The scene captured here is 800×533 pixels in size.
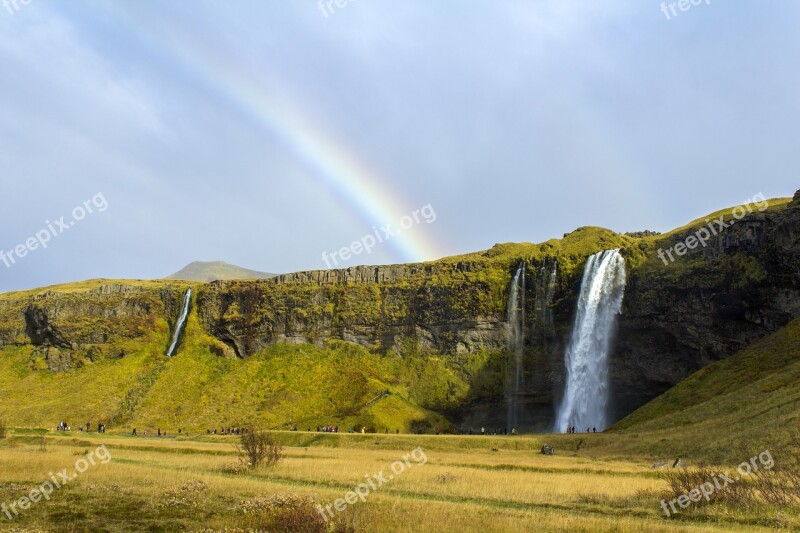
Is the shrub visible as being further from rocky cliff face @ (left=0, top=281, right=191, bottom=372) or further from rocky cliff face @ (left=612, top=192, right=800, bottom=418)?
rocky cliff face @ (left=0, top=281, right=191, bottom=372)

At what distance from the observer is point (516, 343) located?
91688 mm

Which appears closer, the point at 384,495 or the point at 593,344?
the point at 384,495

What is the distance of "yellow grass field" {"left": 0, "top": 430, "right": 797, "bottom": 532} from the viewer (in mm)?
16891

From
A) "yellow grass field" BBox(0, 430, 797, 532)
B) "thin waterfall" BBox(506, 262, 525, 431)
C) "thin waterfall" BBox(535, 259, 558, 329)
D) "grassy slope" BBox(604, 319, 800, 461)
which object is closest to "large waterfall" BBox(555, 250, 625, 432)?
"thin waterfall" BBox(535, 259, 558, 329)

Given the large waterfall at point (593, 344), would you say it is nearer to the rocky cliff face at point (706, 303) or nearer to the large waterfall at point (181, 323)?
the rocky cliff face at point (706, 303)

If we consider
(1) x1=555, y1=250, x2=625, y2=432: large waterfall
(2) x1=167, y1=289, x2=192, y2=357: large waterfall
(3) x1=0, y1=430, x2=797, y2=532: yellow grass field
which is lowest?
(3) x1=0, y1=430, x2=797, y2=532: yellow grass field

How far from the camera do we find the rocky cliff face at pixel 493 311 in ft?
231

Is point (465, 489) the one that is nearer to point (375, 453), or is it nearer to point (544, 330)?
point (375, 453)

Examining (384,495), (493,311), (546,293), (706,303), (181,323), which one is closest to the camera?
(384,495)

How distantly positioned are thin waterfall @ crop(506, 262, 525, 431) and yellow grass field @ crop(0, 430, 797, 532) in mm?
45666

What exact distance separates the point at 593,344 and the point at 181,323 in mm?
75918

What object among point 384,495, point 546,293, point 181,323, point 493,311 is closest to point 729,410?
point 384,495

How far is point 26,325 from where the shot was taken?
384 ft

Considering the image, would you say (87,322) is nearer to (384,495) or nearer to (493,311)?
(493,311)
